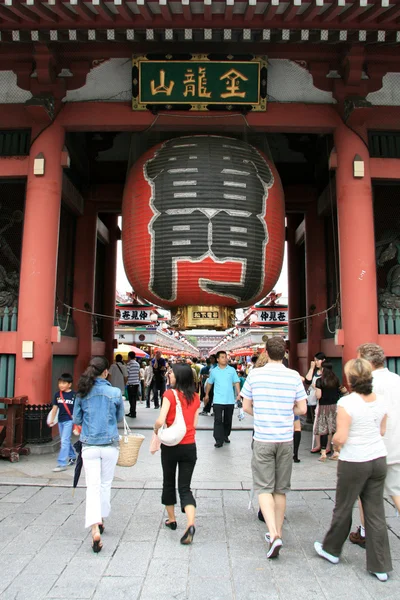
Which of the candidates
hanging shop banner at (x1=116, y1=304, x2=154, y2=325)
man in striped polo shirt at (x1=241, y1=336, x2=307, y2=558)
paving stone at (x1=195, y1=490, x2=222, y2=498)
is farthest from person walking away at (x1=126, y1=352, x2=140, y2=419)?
hanging shop banner at (x1=116, y1=304, x2=154, y2=325)

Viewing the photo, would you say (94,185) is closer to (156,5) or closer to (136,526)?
(156,5)

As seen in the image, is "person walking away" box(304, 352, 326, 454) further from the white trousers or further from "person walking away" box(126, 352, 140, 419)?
"person walking away" box(126, 352, 140, 419)

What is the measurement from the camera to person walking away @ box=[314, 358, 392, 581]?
3.57 meters

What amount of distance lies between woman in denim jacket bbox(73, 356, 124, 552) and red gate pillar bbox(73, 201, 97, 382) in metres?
7.13

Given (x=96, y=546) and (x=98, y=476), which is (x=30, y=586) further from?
(x=98, y=476)

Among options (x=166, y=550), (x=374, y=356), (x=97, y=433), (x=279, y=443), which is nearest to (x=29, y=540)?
(x=97, y=433)

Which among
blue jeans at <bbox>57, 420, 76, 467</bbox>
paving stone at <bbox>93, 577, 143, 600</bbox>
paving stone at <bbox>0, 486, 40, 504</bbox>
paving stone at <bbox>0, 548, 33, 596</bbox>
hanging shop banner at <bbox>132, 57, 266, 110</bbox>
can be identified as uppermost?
hanging shop banner at <bbox>132, 57, 266, 110</bbox>

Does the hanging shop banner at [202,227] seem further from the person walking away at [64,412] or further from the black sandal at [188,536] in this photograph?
the black sandal at [188,536]

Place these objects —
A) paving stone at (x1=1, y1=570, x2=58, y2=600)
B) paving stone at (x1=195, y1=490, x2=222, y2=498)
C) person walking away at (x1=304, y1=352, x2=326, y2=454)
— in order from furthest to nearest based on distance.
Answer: person walking away at (x1=304, y1=352, x2=326, y2=454), paving stone at (x1=195, y1=490, x2=222, y2=498), paving stone at (x1=1, y1=570, x2=58, y2=600)

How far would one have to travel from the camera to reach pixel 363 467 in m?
3.60

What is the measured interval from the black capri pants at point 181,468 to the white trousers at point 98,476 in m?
0.47

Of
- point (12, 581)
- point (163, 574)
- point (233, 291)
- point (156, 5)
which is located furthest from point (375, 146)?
point (12, 581)

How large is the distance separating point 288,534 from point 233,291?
13.8 ft

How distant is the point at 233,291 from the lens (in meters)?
7.95
